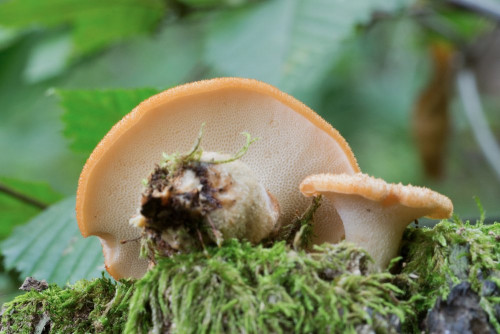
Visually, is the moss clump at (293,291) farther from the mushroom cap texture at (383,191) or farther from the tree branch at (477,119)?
Answer: the tree branch at (477,119)

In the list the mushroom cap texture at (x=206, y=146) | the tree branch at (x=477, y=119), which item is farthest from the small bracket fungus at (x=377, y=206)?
the tree branch at (x=477, y=119)

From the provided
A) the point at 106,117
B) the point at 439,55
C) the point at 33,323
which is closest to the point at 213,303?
the point at 33,323

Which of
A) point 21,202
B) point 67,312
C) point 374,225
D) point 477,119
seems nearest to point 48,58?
point 21,202

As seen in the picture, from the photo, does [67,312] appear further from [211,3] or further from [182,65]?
[182,65]

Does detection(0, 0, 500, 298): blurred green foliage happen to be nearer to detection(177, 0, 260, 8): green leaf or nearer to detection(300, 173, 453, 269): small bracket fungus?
detection(177, 0, 260, 8): green leaf

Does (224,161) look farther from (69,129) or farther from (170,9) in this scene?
(170,9)

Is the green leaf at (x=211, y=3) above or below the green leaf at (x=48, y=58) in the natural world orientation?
above
